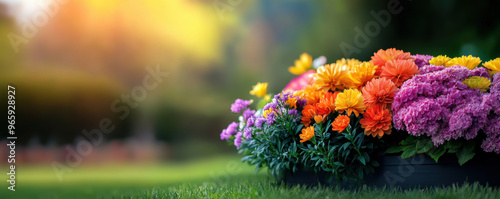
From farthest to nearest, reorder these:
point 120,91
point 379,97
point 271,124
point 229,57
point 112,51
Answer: point 229,57
point 112,51
point 120,91
point 271,124
point 379,97

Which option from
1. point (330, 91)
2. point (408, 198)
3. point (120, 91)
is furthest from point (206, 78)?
point (408, 198)

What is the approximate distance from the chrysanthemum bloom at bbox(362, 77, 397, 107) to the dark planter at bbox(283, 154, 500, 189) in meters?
0.36

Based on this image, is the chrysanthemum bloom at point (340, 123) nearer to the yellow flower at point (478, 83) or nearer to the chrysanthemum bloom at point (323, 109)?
the chrysanthemum bloom at point (323, 109)

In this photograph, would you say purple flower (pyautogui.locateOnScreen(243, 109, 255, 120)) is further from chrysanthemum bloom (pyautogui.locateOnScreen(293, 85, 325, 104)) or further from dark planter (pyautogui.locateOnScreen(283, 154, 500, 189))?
dark planter (pyautogui.locateOnScreen(283, 154, 500, 189))

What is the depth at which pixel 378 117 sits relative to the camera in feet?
7.68

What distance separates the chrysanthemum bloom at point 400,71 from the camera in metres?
2.59

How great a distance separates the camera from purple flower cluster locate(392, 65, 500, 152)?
84.9 inches

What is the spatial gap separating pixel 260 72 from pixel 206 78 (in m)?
1.01

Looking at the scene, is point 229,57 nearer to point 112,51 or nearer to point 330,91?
point 112,51

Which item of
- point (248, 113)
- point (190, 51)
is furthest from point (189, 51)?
point (248, 113)

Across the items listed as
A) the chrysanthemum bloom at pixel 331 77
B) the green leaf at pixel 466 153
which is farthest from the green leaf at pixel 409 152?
the chrysanthemum bloom at pixel 331 77

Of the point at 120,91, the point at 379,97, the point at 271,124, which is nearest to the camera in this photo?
the point at 379,97

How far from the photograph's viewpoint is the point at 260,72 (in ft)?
21.3

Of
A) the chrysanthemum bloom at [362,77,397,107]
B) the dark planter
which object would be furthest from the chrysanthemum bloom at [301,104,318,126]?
the dark planter
